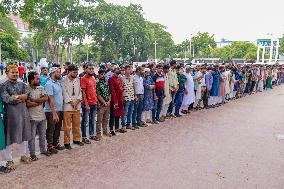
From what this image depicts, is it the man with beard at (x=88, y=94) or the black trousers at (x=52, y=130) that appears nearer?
the black trousers at (x=52, y=130)

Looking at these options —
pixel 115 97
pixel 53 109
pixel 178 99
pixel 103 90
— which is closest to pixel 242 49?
pixel 178 99

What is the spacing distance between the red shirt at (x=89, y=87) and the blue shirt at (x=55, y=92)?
Result: 29.0 inches

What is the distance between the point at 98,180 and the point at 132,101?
3775 millimetres

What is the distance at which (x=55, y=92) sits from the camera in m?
6.50

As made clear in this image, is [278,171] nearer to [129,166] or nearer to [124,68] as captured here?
[129,166]

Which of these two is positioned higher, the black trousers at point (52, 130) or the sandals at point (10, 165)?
the black trousers at point (52, 130)

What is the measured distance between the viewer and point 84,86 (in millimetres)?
7250

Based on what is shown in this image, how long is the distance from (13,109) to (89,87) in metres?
2.01

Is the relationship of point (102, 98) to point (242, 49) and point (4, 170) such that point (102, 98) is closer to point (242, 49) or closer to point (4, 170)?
point (4, 170)

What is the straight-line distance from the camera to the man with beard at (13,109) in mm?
5508

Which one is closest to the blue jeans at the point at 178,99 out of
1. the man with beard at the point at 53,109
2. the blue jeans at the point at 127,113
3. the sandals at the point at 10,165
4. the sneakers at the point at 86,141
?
the blue jeans at the point at 127,113

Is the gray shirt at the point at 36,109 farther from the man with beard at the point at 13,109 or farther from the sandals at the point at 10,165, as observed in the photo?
the sandals at the point at 10,165

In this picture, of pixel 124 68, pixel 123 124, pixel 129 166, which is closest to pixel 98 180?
pixel 129 166

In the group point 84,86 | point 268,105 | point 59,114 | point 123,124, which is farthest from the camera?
point 268,105
